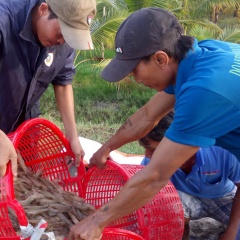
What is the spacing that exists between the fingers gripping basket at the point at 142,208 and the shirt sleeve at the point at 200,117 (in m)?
0.75

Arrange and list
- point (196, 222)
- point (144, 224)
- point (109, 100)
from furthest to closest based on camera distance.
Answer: point (109, 100)
point (196, 222)
point (144, 224)

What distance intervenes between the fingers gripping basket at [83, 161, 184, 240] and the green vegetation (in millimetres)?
3867

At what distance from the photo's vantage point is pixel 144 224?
273 centimetres

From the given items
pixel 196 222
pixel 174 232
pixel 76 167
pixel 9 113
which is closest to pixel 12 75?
pixel 9 113

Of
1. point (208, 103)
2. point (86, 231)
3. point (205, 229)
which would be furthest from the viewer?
point (205, 229)

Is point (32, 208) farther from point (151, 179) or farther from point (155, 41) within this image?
Answer: point (155, 41)

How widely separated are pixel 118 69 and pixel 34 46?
2.66 feet

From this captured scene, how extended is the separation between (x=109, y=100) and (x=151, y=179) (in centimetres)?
835

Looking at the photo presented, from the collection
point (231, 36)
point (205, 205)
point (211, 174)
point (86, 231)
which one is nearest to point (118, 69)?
point (86, 231)

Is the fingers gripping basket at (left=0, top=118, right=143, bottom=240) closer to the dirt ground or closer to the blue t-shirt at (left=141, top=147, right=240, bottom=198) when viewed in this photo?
the blue t-shirt at (left=141, top=147, right=240, bottom=198)

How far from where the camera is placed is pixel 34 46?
115 inches

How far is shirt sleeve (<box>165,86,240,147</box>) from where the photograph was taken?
80.2 inches

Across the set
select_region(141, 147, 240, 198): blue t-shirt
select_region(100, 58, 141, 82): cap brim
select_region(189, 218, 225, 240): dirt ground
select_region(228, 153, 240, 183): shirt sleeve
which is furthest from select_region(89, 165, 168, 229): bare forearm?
select_region(189, 218, 225, 240): dirt ground

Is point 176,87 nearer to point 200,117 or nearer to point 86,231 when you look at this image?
point 200,117
